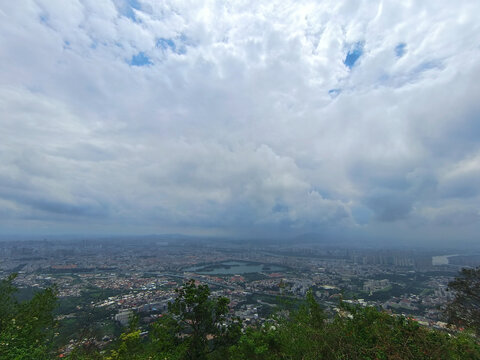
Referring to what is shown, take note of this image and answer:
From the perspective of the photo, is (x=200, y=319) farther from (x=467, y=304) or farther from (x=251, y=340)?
(x=467, y=304)

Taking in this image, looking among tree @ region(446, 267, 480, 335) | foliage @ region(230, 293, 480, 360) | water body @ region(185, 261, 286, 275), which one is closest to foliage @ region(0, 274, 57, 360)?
foliage @ region(230, 293, 480, 360)

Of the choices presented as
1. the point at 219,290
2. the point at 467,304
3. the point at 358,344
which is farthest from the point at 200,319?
the point at 219,290

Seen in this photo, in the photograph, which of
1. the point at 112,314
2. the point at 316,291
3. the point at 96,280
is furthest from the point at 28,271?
the point at 316,291

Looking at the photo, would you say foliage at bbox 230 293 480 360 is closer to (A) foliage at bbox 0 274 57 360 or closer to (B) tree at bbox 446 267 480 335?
(B) tree at bbox 446 267 480 335

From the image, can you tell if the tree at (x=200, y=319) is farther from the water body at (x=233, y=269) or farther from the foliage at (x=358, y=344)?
the water body at (x=233, y=269)

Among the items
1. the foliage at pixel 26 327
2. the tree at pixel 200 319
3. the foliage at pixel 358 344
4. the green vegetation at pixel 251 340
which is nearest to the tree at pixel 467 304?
the green vegetation at pixel 251 340

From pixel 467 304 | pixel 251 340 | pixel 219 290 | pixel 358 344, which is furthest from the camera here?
pixel 219 290

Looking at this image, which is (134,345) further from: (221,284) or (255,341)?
(221,284)
